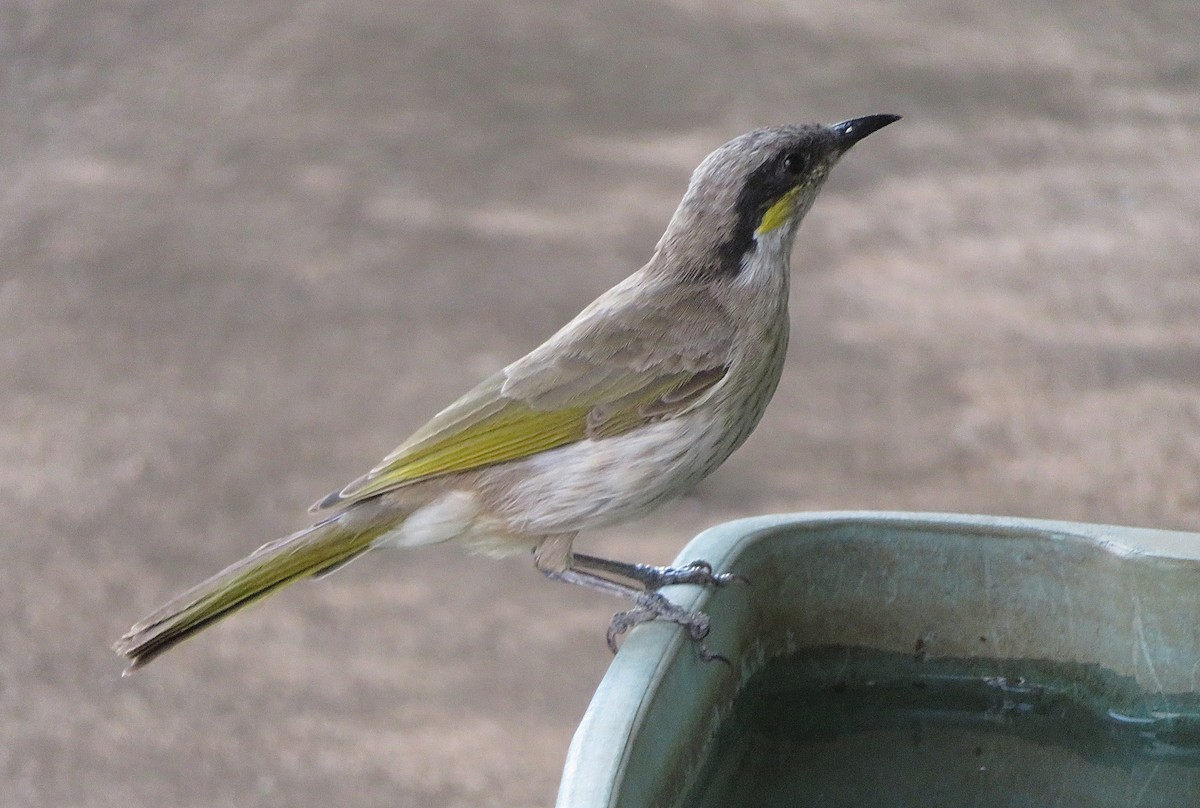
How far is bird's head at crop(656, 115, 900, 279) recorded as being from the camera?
2402 mm

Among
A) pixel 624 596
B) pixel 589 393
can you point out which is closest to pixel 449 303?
pixel 589 393

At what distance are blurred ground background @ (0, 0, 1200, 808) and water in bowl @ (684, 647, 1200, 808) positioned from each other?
1.83 m

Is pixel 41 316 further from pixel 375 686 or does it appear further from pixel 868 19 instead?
pixel 868 19

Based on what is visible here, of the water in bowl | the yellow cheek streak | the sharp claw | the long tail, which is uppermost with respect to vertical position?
the yellow cheek streak

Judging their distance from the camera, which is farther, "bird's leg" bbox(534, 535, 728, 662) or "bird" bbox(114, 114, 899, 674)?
"bird" bbox(114, 114, 899, 674)

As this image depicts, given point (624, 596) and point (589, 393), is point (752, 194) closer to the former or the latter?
point (589, 393)

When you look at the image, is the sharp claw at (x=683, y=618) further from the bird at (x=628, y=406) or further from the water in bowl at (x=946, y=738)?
the bird at (x=628, y=406)

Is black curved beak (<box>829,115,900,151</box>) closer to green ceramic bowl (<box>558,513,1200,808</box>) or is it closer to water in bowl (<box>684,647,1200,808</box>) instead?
green ceramic bowl (<box>558,513,1200,808</box>)

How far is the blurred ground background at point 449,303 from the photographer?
425 centimetres

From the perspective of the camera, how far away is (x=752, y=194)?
7.91ft

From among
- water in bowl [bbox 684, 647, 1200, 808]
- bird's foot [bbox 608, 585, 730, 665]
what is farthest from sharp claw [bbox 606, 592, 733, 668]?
water in bowl [bbox 684, 647, 1200, 808]

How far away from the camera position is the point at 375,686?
4250 mm

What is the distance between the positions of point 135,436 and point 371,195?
1676mm

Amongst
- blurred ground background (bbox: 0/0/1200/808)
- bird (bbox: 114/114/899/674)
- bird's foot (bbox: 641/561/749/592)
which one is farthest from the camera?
blurred ground background (bbox: 0/0/1200/808)
